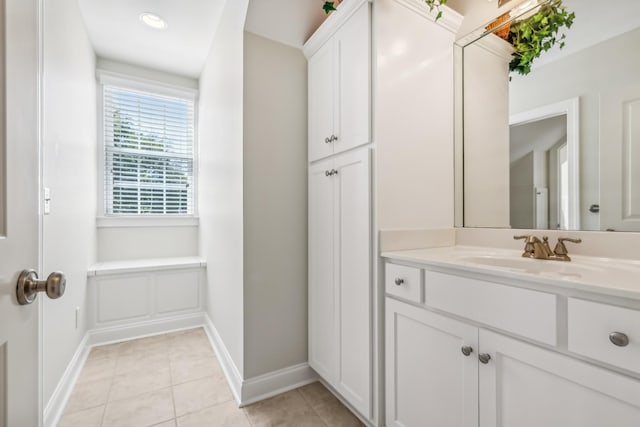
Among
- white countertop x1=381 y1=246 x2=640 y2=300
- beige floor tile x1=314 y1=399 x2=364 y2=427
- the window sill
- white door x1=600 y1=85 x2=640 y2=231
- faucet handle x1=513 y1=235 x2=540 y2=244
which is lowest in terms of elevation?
beige floor tile x1=314 y1=399 x2=364 y2=427

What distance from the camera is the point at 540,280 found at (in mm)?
791

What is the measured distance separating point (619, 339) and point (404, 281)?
641 millimetres

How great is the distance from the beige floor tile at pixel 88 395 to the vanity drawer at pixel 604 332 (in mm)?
2251

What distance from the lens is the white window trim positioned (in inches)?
112

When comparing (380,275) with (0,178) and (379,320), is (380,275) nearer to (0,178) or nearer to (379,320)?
(379,320)

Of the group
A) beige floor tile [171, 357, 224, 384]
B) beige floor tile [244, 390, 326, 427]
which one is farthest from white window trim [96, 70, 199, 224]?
beige floor tile [244, 390, 326, 427]

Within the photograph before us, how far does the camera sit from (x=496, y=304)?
91cm

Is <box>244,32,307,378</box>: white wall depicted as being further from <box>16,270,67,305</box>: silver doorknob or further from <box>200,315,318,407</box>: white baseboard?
<box>16,270,67,305</box>: silver doorknob

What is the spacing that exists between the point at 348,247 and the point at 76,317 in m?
2.06

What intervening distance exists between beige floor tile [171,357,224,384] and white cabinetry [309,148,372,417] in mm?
753

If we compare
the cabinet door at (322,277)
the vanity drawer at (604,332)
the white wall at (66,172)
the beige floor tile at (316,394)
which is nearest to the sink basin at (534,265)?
the vanity drawer at (604,332)

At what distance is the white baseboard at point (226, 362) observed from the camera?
1712 mm

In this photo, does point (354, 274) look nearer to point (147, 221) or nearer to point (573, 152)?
point (573, 152)

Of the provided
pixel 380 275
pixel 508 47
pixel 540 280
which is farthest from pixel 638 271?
pixel 508 47
